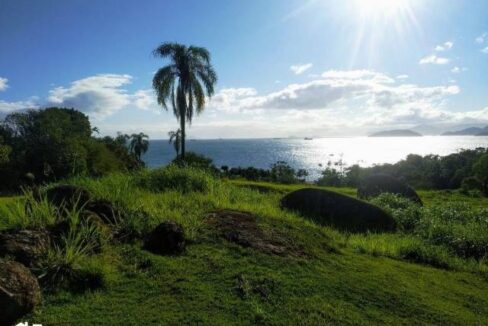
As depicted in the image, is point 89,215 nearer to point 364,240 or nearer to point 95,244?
point 95,244

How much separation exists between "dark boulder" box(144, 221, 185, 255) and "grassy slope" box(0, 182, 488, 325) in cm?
21

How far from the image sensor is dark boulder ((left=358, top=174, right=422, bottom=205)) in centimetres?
1997

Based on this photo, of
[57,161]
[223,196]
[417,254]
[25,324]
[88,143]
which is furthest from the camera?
[88,143]

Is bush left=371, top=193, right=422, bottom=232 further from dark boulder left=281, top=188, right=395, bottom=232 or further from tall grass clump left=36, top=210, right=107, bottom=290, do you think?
tall grass clump left=36, top=210, right=107, bottom=290

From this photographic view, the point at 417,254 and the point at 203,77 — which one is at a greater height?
the point at 203,77

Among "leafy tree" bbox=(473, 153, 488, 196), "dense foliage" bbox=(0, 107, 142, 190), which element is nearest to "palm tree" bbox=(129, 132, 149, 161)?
"dense foliage" bbox=(0, 107, 142, 190)

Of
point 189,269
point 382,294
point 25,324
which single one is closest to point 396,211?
point 382,294

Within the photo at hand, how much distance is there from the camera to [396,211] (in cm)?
1425

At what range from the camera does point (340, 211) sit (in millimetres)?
12352

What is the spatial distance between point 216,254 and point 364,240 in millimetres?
4316

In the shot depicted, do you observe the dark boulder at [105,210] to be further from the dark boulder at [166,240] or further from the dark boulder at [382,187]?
the dark boulder at [382,187]

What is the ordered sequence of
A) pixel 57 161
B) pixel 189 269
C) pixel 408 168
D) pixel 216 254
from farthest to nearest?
pixel 408 168 < pixel 57 161 < pixel 216 254 < pixel 189 269

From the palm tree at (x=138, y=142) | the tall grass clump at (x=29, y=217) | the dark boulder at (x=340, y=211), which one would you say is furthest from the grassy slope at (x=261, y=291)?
the palm tree at (x=138, y=142)

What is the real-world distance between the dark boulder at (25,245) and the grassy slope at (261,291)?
760mm
